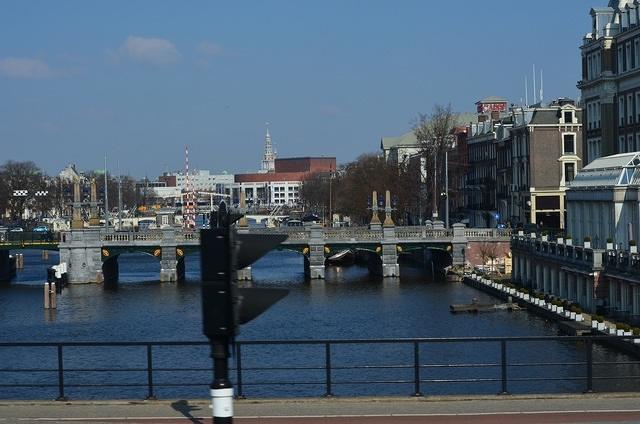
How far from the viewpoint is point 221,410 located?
1272 centimetres

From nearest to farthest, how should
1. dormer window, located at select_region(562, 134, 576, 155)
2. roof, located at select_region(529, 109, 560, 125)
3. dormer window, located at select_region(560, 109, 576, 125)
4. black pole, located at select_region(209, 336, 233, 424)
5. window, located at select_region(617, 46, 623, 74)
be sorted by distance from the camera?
black pole, located at select_region(209, 336, 233, 424)
window, located at select_region(617, 46, 623, 74)
dormer window, located at select_region(562, 134, 576, 155)
dormer window, located at select_region(560, 109, 576, 125)
roof, located at select_region(529, 109, 560, 125)

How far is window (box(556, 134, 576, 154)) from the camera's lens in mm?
101875

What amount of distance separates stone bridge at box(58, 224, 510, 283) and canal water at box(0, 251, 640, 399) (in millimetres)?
2184

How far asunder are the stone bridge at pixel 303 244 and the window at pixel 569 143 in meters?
11.6

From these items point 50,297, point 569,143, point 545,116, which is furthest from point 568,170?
point 50,297

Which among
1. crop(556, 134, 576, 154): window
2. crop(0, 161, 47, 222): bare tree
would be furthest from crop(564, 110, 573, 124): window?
crop(0, 161, 47, 222): bare tree

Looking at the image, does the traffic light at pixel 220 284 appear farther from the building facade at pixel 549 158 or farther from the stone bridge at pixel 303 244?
the building facade at pixel 549 158

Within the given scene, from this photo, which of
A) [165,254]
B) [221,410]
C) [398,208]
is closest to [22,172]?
[398,208]

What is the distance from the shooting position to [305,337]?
186 ft

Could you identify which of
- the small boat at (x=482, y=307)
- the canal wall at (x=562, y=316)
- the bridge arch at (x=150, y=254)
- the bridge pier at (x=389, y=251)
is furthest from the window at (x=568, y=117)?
the small boat at (x=482, y=307)

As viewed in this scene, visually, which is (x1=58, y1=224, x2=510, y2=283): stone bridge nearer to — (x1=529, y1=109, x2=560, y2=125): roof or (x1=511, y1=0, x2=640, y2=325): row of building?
(x1=529, y1=109, x2=560, y2=125): roof

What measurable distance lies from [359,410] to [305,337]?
38268 millimetres

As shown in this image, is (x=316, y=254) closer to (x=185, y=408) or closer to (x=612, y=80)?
(x=612, y=80)

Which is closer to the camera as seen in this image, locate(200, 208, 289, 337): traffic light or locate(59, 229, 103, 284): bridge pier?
locate(200, 208, 289, 337): traffic light
